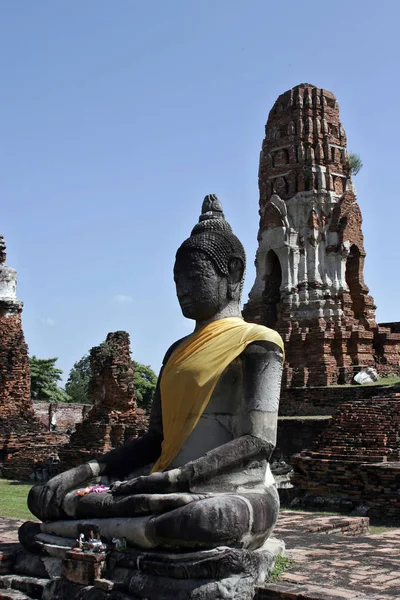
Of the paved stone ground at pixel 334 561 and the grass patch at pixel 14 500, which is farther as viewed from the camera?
the grass patch at pixel 14 500

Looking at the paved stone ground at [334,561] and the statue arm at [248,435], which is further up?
the statue arm at [248,435]

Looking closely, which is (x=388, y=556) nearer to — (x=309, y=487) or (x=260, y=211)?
(x=309, y=487)

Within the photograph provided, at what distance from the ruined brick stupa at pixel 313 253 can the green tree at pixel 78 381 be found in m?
25.9

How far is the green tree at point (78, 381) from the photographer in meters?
47.2

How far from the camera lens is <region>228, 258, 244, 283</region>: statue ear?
→ 206 inches

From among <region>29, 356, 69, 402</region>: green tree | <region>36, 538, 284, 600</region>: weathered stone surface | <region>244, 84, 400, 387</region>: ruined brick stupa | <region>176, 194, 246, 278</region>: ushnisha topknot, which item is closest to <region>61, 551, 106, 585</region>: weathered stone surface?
<region>36, 538, 284, 600</region>: weathered stone surface

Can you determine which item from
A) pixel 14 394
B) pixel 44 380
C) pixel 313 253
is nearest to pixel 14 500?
pixel 14 394

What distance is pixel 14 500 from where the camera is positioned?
11.7m

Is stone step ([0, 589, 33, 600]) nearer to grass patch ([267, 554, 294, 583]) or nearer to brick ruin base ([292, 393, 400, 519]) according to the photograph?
grass patch ([267, 554, 294, 583])

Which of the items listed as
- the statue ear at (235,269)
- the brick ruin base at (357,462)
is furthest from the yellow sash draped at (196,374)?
the brick ruin base at (357,462)

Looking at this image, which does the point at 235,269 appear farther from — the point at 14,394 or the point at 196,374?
the point at 14,394

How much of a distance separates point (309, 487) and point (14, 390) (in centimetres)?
1155

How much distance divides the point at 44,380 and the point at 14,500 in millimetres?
30141

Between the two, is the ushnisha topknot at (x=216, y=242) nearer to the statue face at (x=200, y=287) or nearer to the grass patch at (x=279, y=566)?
the statue face at (x=200, y=287)
